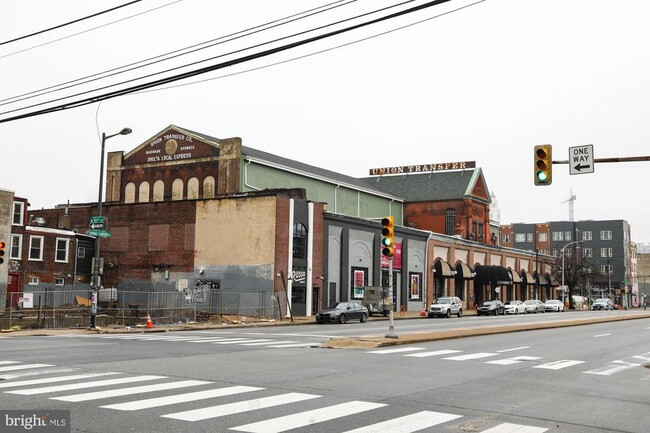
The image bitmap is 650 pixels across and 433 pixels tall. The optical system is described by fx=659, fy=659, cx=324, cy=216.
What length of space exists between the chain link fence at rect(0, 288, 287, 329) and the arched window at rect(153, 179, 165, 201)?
1033cm

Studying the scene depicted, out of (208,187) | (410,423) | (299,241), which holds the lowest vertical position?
(410,423)

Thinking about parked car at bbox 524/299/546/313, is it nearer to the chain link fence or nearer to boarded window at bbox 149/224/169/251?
the chain link fence

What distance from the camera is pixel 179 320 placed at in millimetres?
38875

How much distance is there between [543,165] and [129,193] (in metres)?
49.0

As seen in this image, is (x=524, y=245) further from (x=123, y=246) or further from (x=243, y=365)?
(x=243, y=365)

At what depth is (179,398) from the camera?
1065cm

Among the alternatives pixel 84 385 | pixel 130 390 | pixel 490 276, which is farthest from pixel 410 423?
pixel 490 276

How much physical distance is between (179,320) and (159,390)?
92.5 ft

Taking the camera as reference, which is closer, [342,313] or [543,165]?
[543,165]

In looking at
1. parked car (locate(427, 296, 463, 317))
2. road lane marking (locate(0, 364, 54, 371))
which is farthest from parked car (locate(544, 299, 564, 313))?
road lane marking (locate(0, 364, 54, 371))

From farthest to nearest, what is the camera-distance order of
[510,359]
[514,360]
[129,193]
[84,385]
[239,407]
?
1. [129,193]
2. [510,359]
3. [514,360]
4. [84,385]
5. [239,407]

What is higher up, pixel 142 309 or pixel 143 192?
pixel 143 192

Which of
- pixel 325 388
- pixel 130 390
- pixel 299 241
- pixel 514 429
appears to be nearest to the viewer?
pixel 514 429

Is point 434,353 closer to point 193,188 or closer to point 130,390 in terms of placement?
point 130,390
